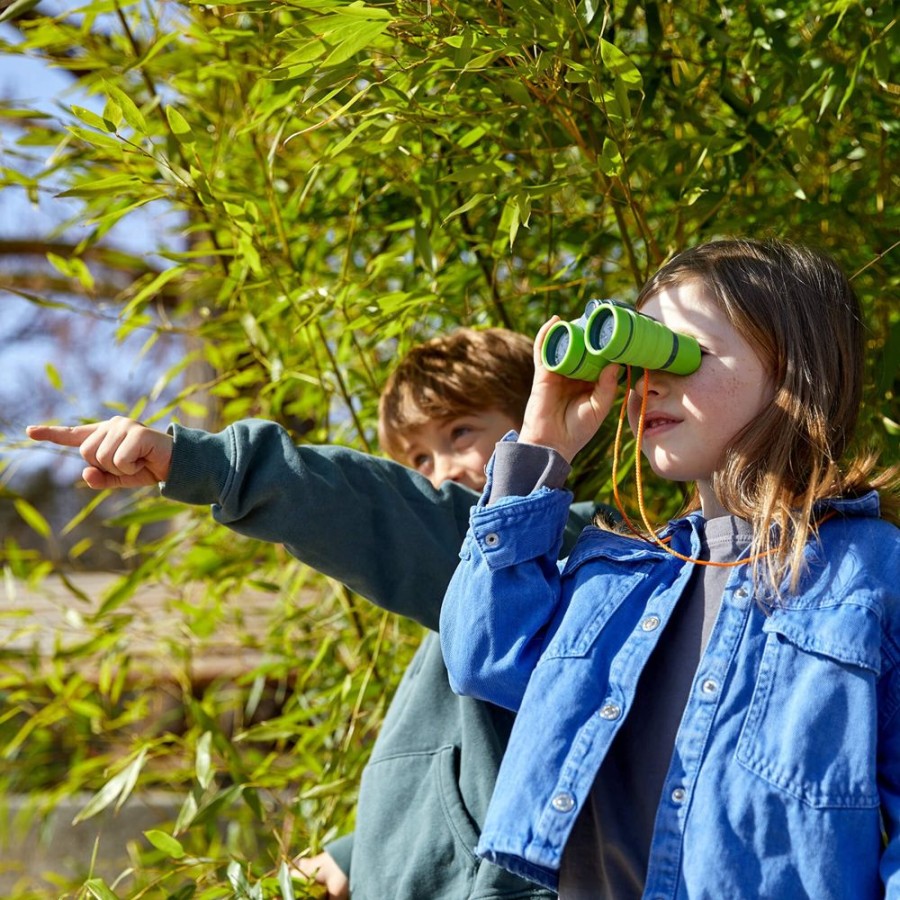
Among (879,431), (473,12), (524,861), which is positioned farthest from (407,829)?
(473,12)

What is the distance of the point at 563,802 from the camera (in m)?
0.81

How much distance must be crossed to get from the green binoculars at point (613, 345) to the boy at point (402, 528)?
0.25m

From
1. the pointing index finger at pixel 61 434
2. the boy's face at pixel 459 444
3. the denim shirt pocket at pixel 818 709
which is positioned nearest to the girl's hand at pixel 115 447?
the pointing index finger at pixel 61 434

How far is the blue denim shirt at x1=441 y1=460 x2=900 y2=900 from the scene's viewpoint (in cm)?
77

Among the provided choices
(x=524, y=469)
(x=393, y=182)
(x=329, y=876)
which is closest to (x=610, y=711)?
(x=524, y=469)

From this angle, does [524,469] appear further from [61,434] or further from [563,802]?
[61,434]

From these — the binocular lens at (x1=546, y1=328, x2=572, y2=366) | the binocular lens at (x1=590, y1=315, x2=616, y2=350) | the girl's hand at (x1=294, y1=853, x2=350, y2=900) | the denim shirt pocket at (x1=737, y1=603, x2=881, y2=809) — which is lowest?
the girl's hand at (x1=294, y1=853, x2=350, y2=900)

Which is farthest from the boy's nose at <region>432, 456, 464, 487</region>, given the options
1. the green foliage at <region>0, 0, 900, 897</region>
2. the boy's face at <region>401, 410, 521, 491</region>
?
the green foliage at <region>0, 0, 900, 897</region>

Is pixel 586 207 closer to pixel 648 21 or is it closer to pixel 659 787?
pixel 648 21

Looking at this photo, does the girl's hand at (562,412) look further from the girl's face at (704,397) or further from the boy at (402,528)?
the boy at (402,528)

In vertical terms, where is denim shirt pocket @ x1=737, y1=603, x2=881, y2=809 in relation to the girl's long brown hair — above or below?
below

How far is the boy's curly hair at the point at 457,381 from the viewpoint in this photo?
4.23ft

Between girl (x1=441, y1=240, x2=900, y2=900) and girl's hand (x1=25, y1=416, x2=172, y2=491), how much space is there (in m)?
0.26

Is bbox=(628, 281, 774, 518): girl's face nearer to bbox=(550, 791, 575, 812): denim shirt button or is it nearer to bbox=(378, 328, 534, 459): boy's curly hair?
bbox=(550, 791, 575, 812): denim shirt button
